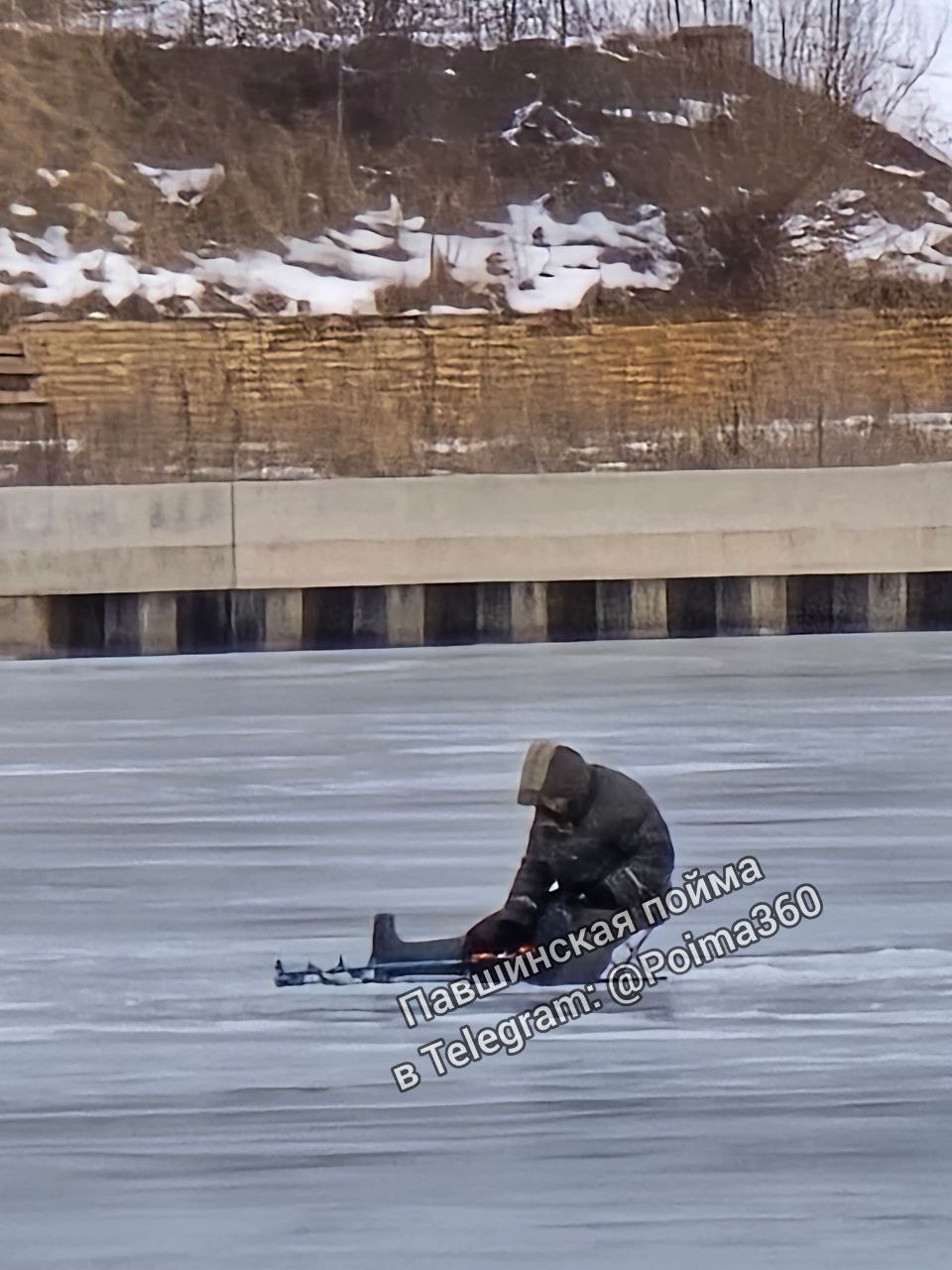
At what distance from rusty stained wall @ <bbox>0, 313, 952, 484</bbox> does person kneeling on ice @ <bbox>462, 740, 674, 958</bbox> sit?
51.5ft

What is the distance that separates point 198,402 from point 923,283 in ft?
50.1

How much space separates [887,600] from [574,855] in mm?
9610

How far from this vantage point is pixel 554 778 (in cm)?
569

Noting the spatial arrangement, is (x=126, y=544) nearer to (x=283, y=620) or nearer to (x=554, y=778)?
(x=283, y=620)

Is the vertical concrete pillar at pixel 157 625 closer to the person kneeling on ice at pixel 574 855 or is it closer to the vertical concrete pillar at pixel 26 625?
the vertical concrete pillar at pixel 26 625

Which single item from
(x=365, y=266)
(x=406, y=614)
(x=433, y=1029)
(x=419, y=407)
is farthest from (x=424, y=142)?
(x=433, y=1029)

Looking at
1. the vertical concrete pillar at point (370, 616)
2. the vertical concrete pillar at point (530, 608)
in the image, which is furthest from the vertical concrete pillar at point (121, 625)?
the vertical concrete pillar at point (530, 608)

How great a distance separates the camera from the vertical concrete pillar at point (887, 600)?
15.0 metres

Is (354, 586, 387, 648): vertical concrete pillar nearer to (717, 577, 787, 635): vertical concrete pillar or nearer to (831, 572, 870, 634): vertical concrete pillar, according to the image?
(717, 577, 787, 635): vertical concrete pillar

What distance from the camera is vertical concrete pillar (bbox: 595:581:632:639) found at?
14859 millimetres

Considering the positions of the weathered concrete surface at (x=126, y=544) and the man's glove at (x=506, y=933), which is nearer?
the man's glove at (x=506, y=933)

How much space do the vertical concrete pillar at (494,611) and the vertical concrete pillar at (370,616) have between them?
610mm

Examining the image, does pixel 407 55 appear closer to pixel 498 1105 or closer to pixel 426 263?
pixel 426 263

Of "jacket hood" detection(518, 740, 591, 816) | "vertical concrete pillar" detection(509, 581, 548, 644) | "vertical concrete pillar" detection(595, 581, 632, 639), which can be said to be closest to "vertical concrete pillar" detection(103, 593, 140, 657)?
"vertical concrete pillar" detection(509, 581, 548, 644)
